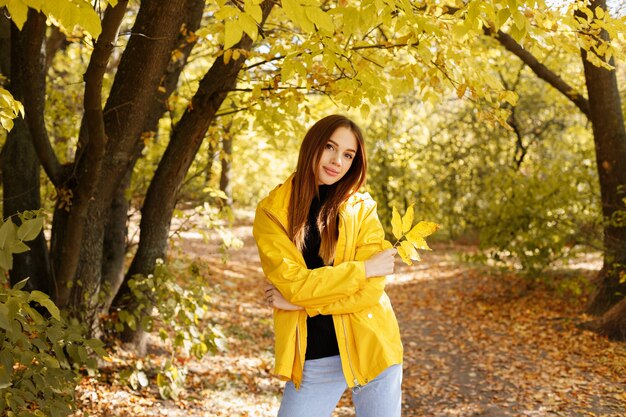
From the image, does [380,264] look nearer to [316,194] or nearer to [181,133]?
[316,194]

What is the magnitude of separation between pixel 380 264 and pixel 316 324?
0.38 metres

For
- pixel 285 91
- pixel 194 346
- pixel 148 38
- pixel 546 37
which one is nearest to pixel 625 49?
pixel 546 37

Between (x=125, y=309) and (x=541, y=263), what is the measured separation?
6258 mm

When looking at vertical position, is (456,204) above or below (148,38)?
below

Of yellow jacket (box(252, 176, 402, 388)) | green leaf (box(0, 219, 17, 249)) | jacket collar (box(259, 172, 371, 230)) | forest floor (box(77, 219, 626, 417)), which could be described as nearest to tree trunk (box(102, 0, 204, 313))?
forest floor (box(77, 219, 626, 417))

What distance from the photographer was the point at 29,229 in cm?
209

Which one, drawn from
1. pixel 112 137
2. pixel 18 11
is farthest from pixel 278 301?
pixel 112 137

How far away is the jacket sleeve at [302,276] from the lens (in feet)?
8.12

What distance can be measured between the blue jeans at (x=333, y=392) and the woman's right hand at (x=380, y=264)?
0.39 meters

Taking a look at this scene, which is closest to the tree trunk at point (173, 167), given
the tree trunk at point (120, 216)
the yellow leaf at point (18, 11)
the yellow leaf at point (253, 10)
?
the tree trunk at point (120, 216)

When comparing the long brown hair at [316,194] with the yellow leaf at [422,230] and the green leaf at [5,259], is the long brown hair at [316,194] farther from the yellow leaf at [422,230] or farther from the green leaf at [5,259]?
the green leaf at [5,259]

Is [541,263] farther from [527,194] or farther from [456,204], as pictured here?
[456,204]

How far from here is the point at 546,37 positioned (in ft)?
13.9

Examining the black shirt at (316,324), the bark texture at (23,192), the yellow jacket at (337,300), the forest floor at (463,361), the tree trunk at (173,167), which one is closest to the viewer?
the yellow jacket at (337,300)
